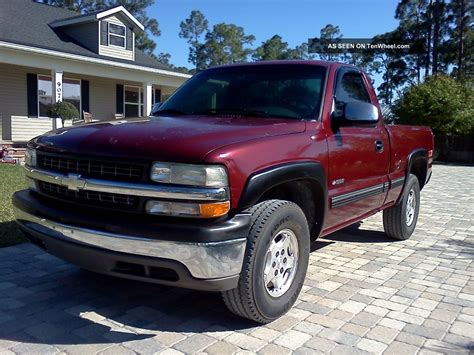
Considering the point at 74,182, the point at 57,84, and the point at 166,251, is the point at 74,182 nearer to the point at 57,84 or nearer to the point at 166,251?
the point at 166,251

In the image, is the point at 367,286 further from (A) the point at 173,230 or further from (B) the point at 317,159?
(A) the point at 173,230

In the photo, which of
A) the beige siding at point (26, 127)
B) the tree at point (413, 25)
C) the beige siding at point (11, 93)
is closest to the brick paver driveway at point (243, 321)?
the beige siding at point (26, 127)

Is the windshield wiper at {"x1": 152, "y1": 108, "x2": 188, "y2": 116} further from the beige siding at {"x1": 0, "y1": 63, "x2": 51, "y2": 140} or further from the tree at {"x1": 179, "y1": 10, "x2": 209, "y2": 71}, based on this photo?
the tree at {"x1": 179, "y1": 10, "x2": 209, "y2": 71}

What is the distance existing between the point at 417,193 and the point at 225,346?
162 inches

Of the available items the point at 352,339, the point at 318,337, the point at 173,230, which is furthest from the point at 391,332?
the point at 173,230

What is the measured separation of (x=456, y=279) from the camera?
4566 millimetres

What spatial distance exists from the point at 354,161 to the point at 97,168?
2.28 meters

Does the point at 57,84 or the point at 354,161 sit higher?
the point at 57,84

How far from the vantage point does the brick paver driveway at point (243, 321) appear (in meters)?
3.09

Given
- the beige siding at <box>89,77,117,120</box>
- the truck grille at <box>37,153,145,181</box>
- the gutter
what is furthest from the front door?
the beige siding at <box>89,77,117,120</box>

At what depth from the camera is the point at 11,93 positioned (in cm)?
1645

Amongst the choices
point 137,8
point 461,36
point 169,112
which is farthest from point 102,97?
point 137,8

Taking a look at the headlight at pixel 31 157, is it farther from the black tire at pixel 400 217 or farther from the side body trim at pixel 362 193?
the black tire at pixel 400 217

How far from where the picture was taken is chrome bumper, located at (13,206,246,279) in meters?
2.78
